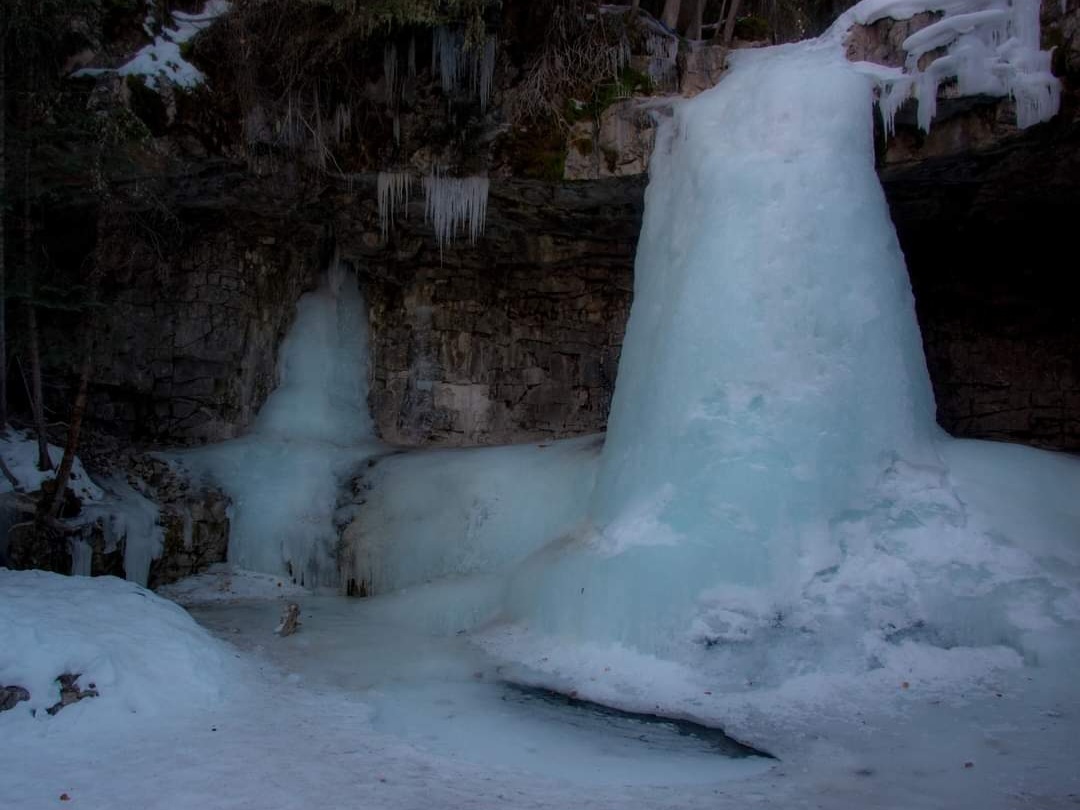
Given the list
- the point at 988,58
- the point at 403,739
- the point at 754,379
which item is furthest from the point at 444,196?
the point at 403,739

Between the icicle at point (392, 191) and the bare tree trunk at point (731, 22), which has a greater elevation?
the bare tree trunk at point (731, 22)

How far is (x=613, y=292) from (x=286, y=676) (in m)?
6.77

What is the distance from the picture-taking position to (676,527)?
6203 millimetres

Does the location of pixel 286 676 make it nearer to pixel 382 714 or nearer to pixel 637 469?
pixel 382 714

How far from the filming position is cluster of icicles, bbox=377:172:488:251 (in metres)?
9.13

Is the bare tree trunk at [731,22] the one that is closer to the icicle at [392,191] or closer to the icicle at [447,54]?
the icicle at [447,54]

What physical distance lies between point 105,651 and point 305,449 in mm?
5473

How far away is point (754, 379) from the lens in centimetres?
652

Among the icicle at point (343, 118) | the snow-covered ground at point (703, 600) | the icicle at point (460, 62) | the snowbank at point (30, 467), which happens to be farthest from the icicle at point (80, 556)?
the icicle at point (460, 62)

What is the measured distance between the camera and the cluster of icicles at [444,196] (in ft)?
30.0

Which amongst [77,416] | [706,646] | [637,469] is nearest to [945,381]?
[637,469]

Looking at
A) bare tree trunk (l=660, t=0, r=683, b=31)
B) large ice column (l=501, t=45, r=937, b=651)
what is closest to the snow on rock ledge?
large ice column (l=501, t=45, r=937, b=651)

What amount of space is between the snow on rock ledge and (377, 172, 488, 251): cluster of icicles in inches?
196

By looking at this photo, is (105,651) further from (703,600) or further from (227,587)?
(227,587)
